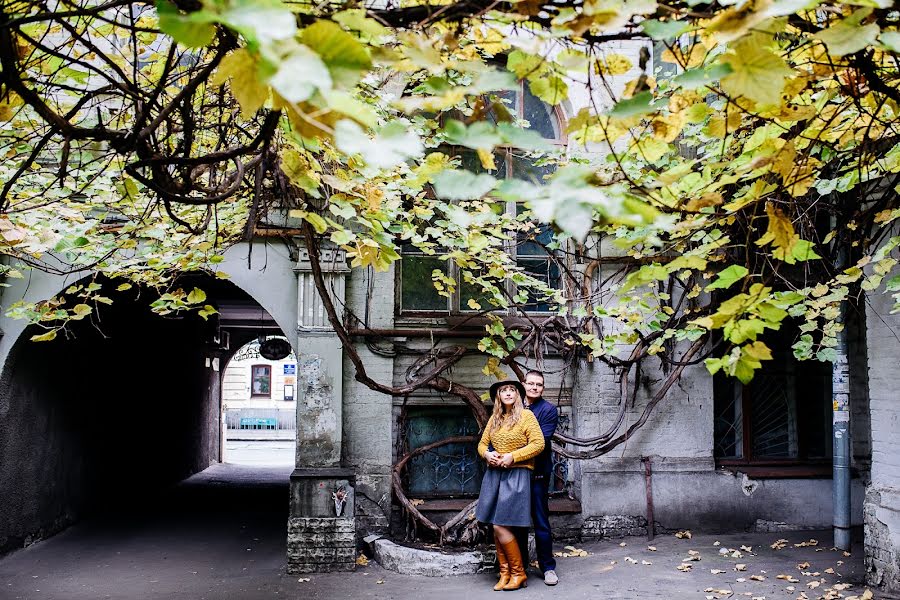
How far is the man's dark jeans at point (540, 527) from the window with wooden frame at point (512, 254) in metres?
2.55

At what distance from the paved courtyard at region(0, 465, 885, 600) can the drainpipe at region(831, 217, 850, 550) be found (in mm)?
267

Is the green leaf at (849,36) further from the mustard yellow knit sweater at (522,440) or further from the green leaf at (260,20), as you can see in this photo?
the mustard yellow knit sweater at (522,440)

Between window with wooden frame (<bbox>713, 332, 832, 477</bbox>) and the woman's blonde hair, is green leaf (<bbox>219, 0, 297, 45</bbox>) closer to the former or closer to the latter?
the woman's blonde hair

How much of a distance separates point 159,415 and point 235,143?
896 cm

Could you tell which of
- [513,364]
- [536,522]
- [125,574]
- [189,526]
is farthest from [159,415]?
[536,522]

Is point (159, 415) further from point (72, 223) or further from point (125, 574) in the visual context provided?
point (72, 223)

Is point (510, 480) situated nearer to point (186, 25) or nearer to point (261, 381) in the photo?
point (186, 25)

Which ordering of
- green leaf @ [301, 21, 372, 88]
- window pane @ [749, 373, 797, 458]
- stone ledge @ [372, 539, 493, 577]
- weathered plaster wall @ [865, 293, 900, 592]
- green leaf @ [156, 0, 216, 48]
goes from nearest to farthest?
green leaf @ [156, 0, 216, 48], green leaf @ [301, 21, 372, 88], weathered plaster wall @ [865, 293, 900, 592], stone ledge @ [372, 539, 493, 577], window pane @ [749, 373, 797, 458]

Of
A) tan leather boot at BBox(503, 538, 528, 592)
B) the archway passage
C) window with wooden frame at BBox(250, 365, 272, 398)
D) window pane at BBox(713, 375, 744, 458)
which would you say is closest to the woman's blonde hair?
tan leather boot at BBox(503, 538, 528, 592)

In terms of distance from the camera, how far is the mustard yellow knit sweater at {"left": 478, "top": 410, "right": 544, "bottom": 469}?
7098 mm

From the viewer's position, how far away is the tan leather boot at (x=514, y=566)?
7.18 meters

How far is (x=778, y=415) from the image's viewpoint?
32.3ft

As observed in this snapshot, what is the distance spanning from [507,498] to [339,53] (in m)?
5.60

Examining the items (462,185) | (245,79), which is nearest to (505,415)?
(462,185)
